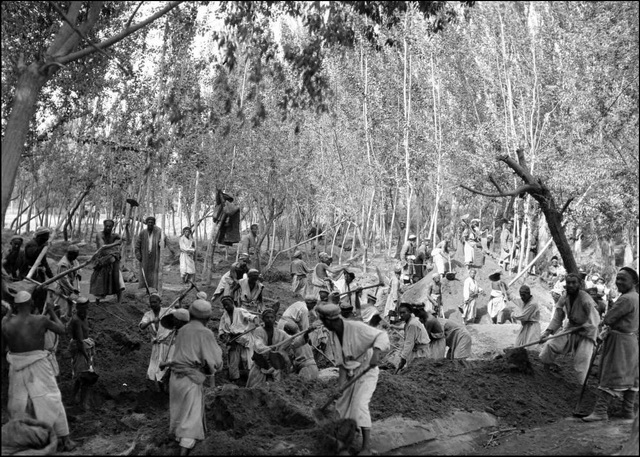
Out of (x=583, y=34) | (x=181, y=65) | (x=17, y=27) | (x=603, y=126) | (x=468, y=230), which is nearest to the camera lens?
(x=17, y=27)

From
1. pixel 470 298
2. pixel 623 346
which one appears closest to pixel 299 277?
pixel 470 298

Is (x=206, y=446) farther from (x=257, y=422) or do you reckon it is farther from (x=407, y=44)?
(x=407, y=44)

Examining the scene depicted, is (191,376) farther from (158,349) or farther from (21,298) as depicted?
(158,349)

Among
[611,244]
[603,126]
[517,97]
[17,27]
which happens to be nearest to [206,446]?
[17,27]

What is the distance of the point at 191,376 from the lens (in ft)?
23.0

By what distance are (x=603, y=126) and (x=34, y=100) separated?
39.3ft

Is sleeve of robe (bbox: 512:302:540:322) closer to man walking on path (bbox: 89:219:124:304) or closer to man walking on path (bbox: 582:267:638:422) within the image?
man walking on path (bbox: 582:267:638:422)

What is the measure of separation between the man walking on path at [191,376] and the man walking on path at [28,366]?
121 cm

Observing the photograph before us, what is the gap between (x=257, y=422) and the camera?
7.77 m

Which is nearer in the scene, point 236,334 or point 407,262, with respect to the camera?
point 236,334

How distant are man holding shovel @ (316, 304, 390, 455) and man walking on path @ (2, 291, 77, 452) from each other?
283 centimetres

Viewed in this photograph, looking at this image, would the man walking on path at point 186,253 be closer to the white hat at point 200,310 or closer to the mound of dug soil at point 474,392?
the mound of dug soil at point 474,392

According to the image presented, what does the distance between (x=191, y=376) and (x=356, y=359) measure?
5.57 ft

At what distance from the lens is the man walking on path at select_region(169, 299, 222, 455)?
22.7ft
